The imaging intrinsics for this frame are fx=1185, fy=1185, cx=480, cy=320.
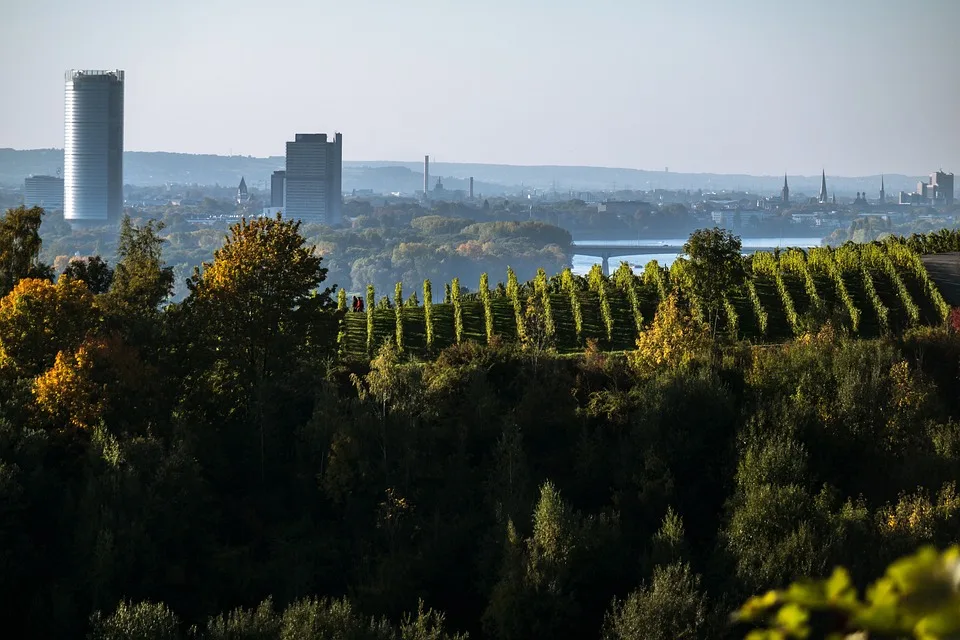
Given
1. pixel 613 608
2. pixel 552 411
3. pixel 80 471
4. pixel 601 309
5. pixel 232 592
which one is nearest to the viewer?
pixel 613 608

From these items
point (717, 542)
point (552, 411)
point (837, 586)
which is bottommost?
point (717, 542)

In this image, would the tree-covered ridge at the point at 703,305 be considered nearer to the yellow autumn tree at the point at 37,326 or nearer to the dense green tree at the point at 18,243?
the yellow autumn tree at the point at 37,326

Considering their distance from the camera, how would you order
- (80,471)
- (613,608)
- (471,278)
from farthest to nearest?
(471,278)
(80,471)
(613,608)

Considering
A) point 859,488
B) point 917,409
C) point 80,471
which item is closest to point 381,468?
point 80,471

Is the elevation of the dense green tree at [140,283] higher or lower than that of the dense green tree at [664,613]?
higher

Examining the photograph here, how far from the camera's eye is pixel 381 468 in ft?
86.7

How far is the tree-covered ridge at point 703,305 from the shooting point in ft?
118

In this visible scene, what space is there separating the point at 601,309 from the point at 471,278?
99319 mm

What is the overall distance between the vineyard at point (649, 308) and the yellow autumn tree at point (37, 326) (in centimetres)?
812

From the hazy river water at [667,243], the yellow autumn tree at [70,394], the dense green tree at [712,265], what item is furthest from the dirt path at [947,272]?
the hazy river water at [667,243]

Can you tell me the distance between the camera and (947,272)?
42.3 m

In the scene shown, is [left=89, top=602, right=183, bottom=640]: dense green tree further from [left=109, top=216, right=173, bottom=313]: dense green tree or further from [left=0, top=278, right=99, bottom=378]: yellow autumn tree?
[left=109, top=216, right=173, bottom=313]: dense green tree

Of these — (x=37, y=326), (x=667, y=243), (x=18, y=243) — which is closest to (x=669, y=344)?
(x=37, y=326)

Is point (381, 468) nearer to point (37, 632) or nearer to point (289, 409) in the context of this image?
point (289, 409)
